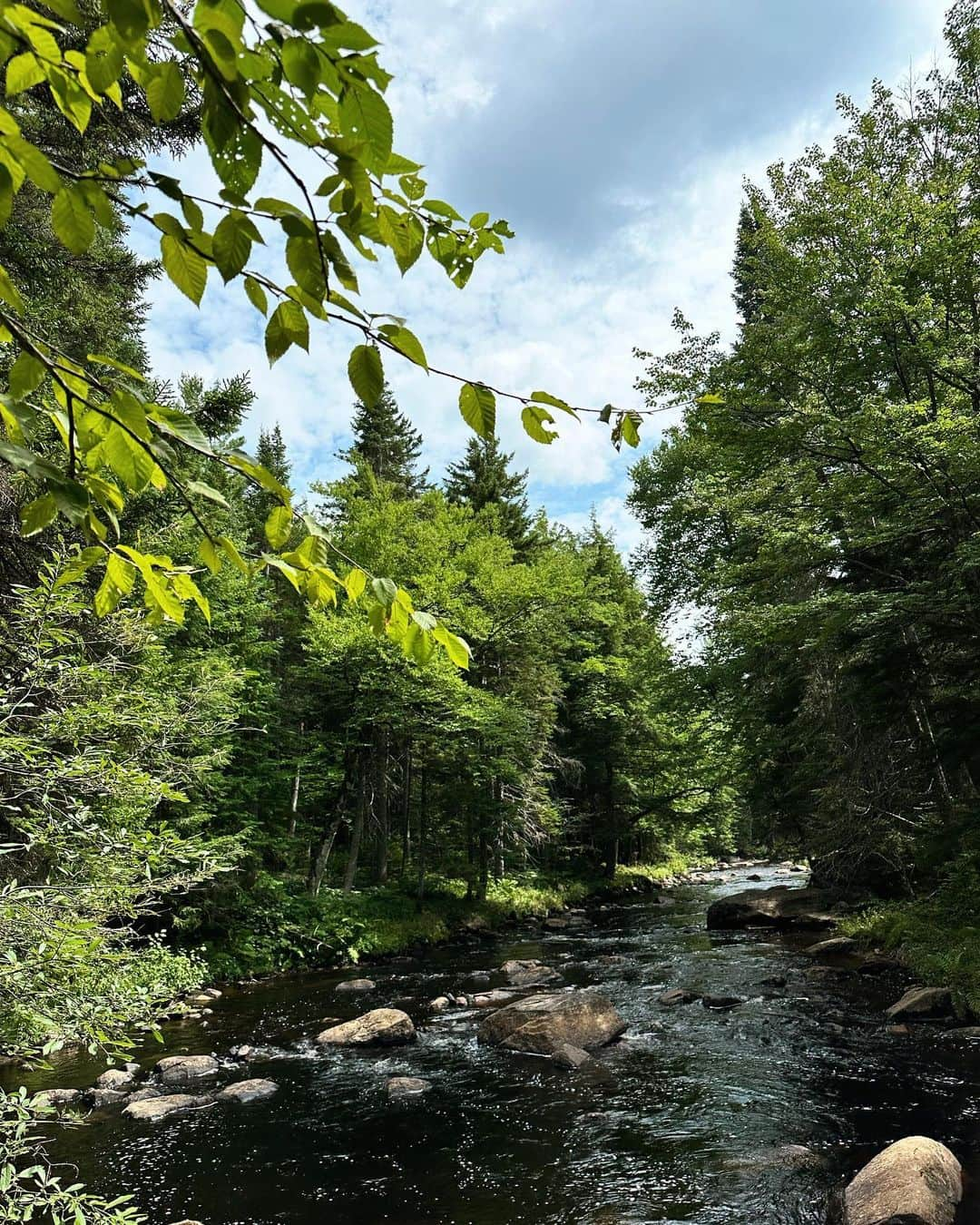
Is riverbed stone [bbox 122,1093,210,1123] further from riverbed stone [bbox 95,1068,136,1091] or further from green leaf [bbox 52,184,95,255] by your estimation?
green leaf [bbox 52,184,95,255]

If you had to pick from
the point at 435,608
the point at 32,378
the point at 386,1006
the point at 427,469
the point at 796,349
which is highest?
the point at 427,469

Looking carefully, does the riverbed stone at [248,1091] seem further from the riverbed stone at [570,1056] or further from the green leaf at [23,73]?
the green leaf at [23,73]

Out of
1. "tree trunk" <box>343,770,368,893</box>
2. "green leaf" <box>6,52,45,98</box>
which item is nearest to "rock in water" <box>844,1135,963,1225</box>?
"green leaf" <box>6,52,45,98</box>

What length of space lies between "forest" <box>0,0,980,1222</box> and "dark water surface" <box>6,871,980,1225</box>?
42.3 inches

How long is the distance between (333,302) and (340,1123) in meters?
8.96

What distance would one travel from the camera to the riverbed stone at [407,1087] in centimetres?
844

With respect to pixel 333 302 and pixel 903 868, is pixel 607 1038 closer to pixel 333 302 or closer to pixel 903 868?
pixel 903 868

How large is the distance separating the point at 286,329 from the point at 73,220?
341mm

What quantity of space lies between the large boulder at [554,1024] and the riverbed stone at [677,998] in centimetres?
134

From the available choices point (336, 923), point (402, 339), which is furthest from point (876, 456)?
point (336, 923)

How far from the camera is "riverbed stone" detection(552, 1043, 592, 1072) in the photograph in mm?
9062

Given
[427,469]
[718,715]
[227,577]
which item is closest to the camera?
[227,577]

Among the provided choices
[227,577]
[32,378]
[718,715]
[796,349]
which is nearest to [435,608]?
[227,577]

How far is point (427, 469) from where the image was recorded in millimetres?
40031
